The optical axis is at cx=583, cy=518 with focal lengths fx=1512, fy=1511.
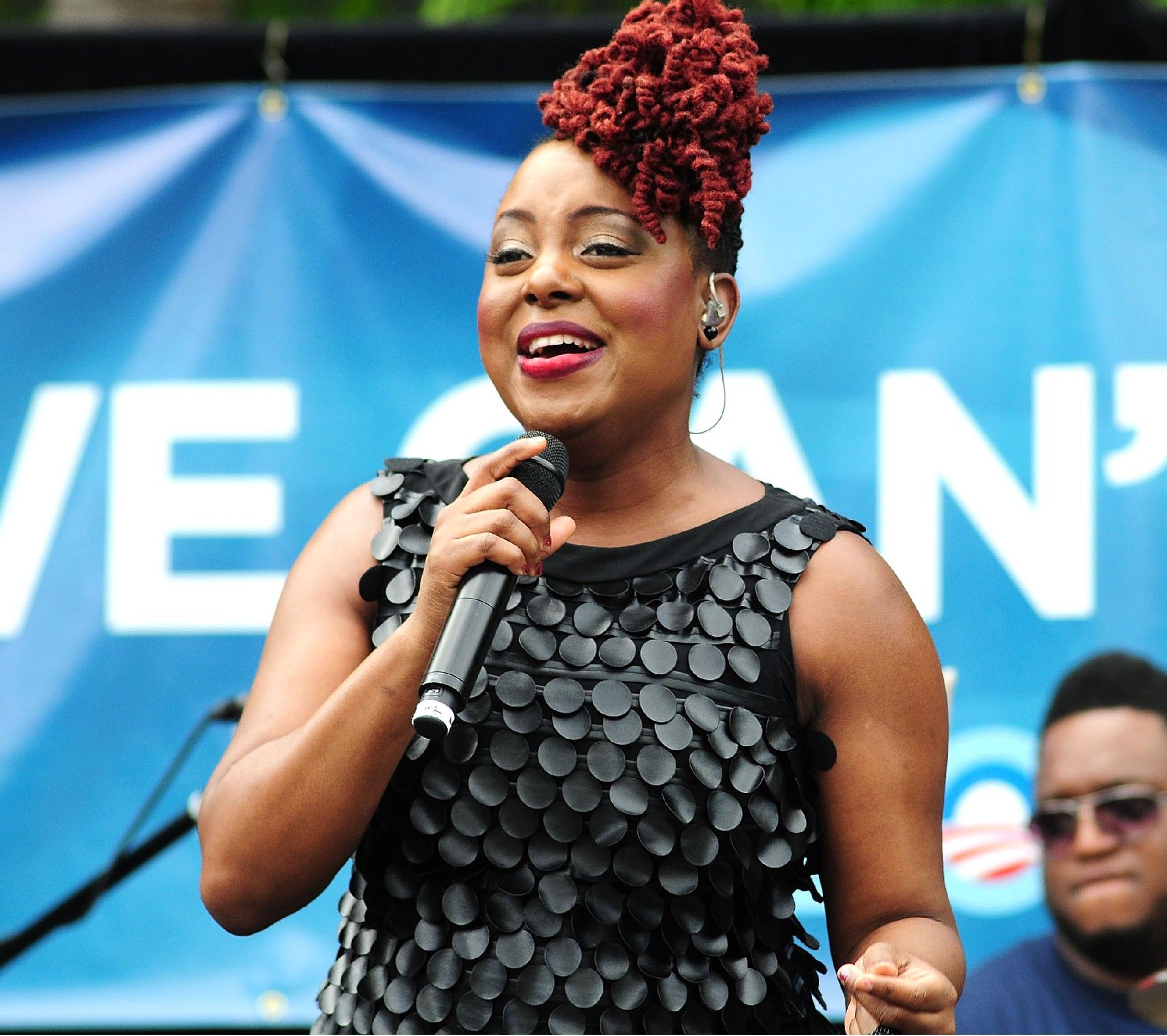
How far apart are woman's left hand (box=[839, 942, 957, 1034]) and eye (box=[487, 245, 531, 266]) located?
96cm

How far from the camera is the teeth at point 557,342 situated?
1.88 m

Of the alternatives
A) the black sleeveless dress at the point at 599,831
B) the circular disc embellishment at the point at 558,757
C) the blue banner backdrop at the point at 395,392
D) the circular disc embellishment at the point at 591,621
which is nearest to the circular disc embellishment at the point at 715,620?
the black sleeveless dress at the point at 599,831

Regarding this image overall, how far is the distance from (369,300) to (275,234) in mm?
272

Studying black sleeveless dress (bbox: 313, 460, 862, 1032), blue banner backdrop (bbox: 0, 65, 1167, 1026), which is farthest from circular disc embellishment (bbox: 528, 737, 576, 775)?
blue banner backdrop (bbox: 0, 65, 1167, 1026)

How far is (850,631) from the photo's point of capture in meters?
1.95

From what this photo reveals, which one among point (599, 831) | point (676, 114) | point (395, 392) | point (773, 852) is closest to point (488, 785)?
point (599, 831)

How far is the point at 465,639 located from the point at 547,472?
276mm

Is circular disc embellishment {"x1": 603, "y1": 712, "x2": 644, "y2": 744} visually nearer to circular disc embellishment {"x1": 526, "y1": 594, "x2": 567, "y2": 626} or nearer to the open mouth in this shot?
circular disc embellishment {"x1": 526, "y1": 594, "x2": 567, "y2": 626}

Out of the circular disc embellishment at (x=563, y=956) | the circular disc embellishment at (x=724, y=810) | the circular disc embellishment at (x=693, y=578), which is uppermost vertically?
the circular disc embellishment at (x=693, y=578)

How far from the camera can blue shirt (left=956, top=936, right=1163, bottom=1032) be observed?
3.16 metres

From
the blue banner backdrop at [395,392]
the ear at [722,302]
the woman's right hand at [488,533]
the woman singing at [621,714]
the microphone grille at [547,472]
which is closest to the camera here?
the woman's right hand at [488,533]

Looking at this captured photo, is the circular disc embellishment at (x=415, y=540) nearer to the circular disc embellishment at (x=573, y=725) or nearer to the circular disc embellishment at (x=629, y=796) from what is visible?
the circular disc embellishment at (x=573, y=725)

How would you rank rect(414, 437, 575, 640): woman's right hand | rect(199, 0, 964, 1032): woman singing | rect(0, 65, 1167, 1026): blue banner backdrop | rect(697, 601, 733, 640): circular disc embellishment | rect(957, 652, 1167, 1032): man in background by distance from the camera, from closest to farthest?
rect(414, 437, 575, 640): woman's right hand < rect(199, 0, 964, 1032): woman singing < rect(697, 601, 733, 640): circular disc embellishment < rect(957, 652, 1167, 1032): man in background < rect(0, 65, 1167, 1026): blue banner backdrop

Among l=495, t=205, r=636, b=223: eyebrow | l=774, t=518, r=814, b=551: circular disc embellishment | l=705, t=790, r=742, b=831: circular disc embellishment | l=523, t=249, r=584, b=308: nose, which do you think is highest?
l=495, t=205, r=636, b=223: eyebrow
